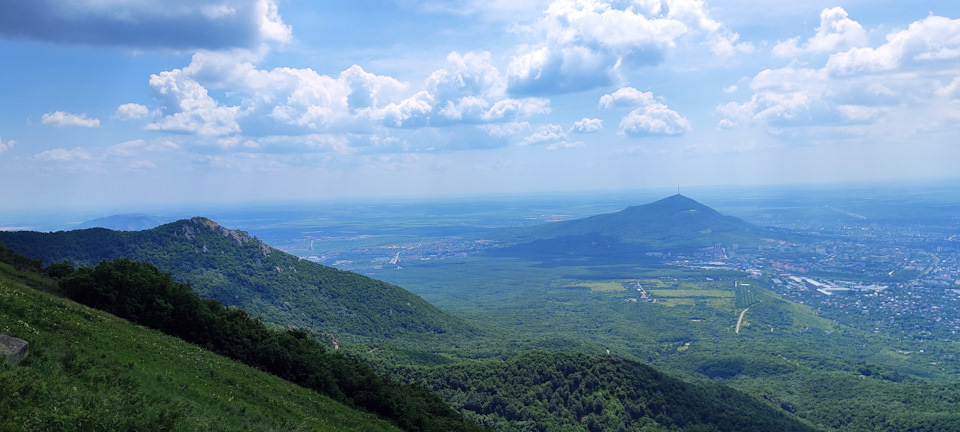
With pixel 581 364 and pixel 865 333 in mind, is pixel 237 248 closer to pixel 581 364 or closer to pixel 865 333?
pixel 581 364

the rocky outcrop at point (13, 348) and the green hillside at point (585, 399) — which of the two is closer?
the rocky outcrop at point (13, 348)

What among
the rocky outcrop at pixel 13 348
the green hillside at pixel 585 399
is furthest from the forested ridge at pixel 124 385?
the green hillside at pixel 585 399

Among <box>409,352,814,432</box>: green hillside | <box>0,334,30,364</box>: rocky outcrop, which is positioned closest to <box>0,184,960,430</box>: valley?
<box>409,352,814,432</box>: green hillside

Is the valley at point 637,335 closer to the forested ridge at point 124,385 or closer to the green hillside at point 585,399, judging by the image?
the green hillside at point 585,399

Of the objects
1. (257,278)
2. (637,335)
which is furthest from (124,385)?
(637,335)

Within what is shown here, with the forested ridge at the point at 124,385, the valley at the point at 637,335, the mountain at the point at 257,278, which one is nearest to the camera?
the forested ridge at the point at 124,385

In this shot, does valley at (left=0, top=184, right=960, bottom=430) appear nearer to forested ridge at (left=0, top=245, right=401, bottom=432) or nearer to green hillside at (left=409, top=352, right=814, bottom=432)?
green hillside at (left=409, top=352, right=814, bottom=432)
